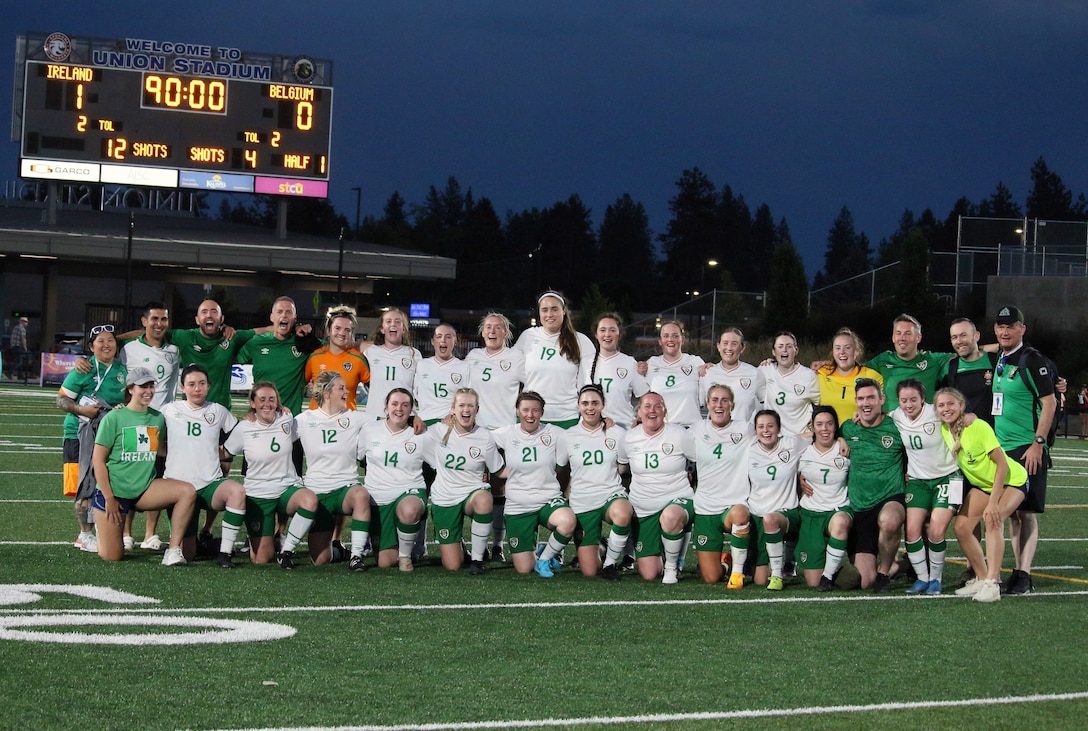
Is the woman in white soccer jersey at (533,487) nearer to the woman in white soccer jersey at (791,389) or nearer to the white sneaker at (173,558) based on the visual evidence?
the woman in white soccer jersey at (791,389)

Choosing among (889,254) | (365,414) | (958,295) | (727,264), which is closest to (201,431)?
(365,414)

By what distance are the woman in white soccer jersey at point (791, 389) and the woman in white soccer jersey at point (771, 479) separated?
0.65 metres

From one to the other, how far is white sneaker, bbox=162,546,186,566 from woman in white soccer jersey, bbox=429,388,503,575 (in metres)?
1.53

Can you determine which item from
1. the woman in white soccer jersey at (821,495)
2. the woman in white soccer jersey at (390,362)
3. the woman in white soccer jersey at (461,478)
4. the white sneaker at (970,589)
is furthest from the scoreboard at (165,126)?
the white sneaker at (970,589)

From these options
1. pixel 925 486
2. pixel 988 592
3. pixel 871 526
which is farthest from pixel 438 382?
pixel 988 592

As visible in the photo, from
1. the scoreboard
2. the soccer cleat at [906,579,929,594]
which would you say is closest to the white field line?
the soccer cleat at [906,579,929,594]

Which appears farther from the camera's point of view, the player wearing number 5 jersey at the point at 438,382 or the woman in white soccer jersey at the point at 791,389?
the player wearing number 5 jersey at the point at 438,382

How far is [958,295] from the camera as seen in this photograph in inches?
1447

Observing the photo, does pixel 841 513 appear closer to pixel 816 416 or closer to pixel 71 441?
pixel 816 416

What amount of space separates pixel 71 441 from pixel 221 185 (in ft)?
81.6

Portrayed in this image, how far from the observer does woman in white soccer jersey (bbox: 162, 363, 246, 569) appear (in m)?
8.00

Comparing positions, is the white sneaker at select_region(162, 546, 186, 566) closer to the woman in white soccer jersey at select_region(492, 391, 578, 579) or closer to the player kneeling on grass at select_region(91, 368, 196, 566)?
the player kneeling on grass at select_region(91, 368, 196, 566)

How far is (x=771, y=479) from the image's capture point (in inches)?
311

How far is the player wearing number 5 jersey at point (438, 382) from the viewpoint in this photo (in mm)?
8906
